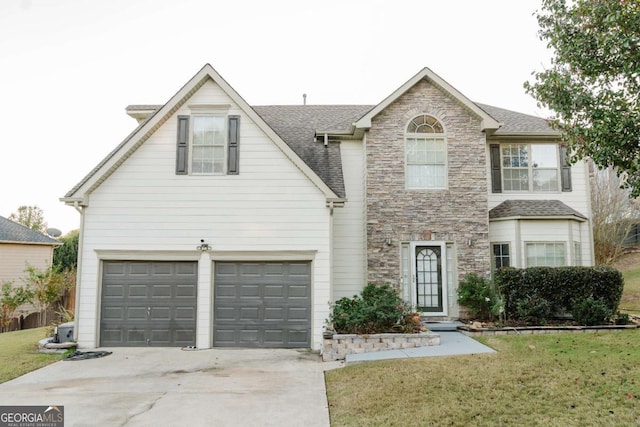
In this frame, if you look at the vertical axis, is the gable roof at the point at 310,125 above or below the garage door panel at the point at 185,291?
above

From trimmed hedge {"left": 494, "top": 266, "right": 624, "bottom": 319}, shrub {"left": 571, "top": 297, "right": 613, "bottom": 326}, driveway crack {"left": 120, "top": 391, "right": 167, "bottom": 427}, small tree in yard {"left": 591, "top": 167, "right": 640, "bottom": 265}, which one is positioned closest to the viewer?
driveway crack {"left": 120, "top": 391, "right": 167, "bottom": 427}

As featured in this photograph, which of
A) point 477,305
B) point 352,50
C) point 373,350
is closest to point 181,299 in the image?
point 373,350

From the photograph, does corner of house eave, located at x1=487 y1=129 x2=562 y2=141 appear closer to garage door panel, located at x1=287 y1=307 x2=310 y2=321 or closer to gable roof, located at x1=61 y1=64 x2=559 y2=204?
gable roof, located at x1=61 y1=64 x2=559 y2=204

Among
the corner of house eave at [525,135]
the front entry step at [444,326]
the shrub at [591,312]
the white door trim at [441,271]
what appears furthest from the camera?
the corner of house eave at [525,135]

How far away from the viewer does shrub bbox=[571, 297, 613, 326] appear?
11.2m

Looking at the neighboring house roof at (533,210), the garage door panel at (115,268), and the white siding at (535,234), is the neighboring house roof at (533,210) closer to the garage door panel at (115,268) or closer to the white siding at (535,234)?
the white siding at (535,234)

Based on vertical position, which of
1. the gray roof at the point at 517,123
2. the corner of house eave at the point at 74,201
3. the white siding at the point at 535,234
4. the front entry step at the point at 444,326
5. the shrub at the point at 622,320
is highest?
the gray roof at the point at 517,123

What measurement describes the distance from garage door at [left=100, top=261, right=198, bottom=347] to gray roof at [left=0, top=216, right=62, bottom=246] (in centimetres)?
1495

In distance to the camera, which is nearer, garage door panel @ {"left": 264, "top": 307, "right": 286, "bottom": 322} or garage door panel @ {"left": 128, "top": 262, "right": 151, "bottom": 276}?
garage door panel @ {"left": 264, "top": 307, "right": 286, "bottom": 322}

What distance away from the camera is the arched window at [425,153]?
44.0 feet

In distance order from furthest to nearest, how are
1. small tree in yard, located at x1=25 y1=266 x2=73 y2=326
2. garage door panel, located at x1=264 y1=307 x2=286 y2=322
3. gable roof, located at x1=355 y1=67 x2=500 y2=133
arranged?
small tree in yard, located at x1=25 y1=266 x2=73 y2=326 → gable roof, located at x1=355 y1=67 x2=500 y2=133 → garage door panel, located at x1=264 y1=307 x2=286 y2=322

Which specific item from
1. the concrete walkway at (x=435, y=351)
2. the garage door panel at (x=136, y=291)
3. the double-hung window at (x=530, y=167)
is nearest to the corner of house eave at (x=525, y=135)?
the double-hung window at (x=530, y=167)

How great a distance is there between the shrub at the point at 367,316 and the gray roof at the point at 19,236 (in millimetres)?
19923

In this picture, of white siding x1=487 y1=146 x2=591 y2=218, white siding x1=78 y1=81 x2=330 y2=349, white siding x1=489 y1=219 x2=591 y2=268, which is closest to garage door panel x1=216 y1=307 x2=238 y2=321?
white siding x1=78 y1=81 x2=330 y2=349
